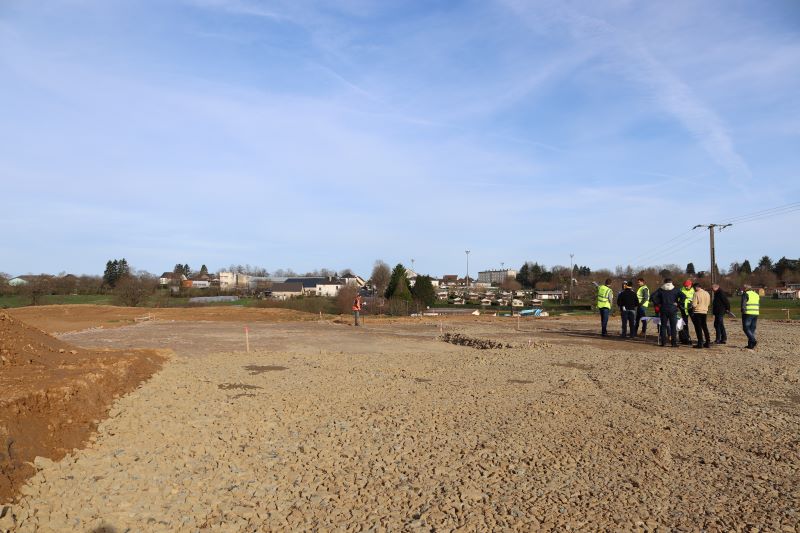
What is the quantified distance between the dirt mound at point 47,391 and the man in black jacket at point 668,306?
13458 mm

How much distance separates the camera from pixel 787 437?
24.7 feet

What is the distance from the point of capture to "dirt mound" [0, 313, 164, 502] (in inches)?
247

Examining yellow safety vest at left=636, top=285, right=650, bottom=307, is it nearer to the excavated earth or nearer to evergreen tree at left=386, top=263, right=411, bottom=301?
the excavated earth

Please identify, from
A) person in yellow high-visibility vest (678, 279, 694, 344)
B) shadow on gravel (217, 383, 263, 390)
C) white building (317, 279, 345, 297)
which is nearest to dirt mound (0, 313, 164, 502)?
shadow on gravel (217, 383, 263, 390)

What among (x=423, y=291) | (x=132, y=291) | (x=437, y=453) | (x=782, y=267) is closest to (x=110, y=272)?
(x=132, y=291)

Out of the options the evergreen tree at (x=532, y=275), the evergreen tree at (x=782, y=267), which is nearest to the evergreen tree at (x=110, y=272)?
the evergreen tree at (x=532, y=275)

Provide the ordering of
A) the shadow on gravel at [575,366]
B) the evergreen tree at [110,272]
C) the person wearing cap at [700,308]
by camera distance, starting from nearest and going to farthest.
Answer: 1. the shadow on gravel at [575,366]
2. the person wearing cap at [700,308]
3. the evergreen tree at [110,272]

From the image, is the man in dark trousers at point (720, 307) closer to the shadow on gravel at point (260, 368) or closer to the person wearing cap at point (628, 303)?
the person wearing cap at point (628, 303)

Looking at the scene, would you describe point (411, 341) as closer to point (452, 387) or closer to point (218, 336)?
point (218, 336)

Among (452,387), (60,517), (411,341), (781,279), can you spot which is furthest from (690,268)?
(60,517)

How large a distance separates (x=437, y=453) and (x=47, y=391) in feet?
16.9

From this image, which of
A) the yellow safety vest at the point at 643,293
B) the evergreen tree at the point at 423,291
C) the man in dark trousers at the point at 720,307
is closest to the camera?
the man in dark trousers at the point at 720,307

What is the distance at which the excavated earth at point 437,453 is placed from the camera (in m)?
5.38

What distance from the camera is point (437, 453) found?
23.3ft
